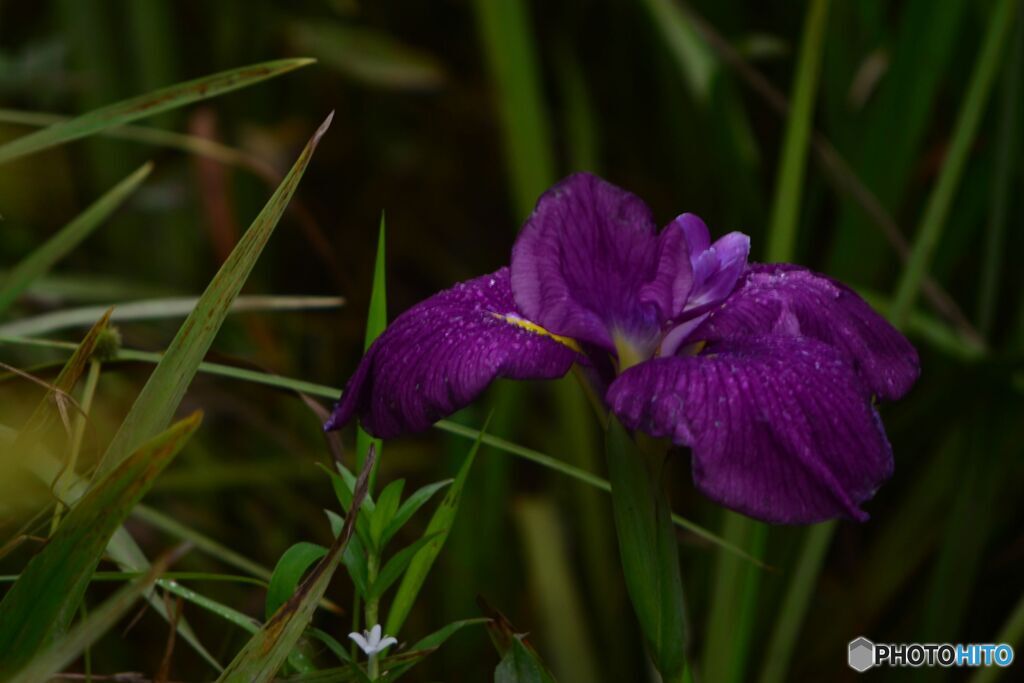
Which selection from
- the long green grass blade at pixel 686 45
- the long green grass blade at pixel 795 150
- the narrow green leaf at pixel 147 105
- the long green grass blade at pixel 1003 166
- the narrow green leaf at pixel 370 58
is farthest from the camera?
the narrow green leaf at pixel 370 58

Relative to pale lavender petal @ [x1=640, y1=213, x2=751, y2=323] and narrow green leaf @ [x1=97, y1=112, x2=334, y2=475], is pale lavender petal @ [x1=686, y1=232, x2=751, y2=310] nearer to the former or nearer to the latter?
pale lavender petal @ [x1=640, y1=213, x2=751, y2=323]

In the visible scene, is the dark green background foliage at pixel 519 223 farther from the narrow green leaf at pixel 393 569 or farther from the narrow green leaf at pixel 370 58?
the narrow green leaf at pixel 393 569

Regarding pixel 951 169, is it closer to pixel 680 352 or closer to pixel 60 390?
pixel 680 352

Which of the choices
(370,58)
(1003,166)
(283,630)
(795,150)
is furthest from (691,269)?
(370,58)

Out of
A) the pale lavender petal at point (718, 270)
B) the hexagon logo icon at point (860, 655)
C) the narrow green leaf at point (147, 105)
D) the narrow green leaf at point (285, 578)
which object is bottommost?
the hexagon logo icon at point (860, 655)

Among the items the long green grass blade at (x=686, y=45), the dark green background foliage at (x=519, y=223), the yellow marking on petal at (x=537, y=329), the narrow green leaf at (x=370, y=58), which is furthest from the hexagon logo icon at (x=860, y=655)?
the narrow green leaf at (x=370, y=58)

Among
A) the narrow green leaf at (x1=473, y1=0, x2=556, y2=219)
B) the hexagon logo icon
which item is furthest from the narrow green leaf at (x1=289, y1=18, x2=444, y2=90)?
the hexagon logo icon
